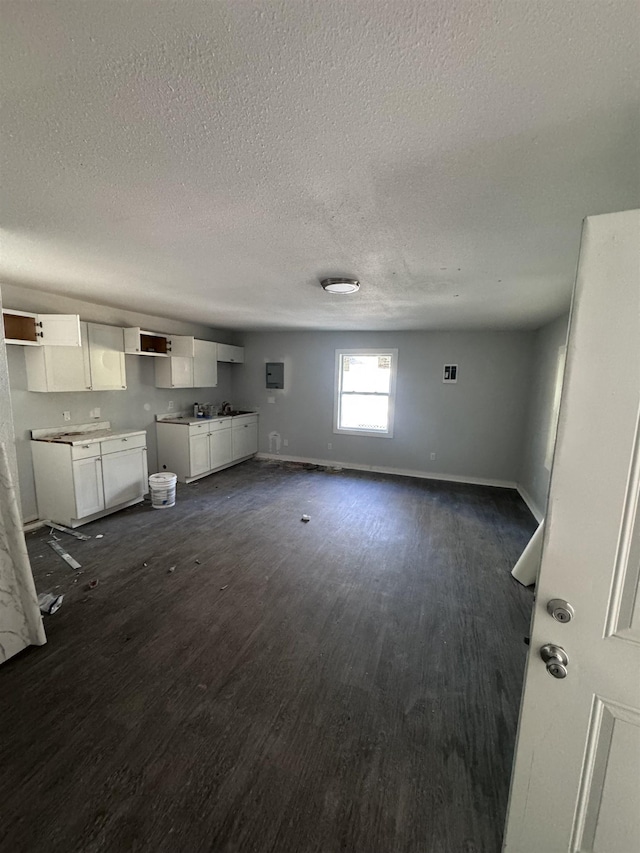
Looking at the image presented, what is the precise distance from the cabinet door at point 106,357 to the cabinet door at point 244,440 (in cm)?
214

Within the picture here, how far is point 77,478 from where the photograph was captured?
3545 mm

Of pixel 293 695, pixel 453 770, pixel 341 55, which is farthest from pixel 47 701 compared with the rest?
pixel 341 55

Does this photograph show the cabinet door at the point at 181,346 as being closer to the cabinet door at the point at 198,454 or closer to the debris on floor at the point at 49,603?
the cabinet door at the point at 198,454

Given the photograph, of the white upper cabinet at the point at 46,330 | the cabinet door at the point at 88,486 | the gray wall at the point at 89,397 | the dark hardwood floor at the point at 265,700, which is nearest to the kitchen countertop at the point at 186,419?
the gray wall at the point at 89,397

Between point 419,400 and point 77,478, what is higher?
point 419,400

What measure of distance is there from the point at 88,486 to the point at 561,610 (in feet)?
13.7

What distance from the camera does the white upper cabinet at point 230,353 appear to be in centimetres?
596

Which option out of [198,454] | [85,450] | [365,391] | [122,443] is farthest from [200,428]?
[365,391]

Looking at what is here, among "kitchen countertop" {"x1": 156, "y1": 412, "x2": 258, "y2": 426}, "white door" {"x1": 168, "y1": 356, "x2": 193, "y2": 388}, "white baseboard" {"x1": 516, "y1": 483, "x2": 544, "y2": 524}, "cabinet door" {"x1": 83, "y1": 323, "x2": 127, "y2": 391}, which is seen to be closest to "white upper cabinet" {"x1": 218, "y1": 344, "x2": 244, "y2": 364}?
"white door" {"x1": 168, "y1": 356, "x2": 193, "y2": 388}

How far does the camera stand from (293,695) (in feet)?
5.84

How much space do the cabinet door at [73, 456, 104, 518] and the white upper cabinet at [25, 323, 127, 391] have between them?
2.75 ft

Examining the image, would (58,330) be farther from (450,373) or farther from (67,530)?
(450,373)

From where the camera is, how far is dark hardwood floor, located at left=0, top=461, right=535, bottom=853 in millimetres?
1274

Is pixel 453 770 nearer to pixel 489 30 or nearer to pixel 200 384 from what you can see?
pixel 489 30
